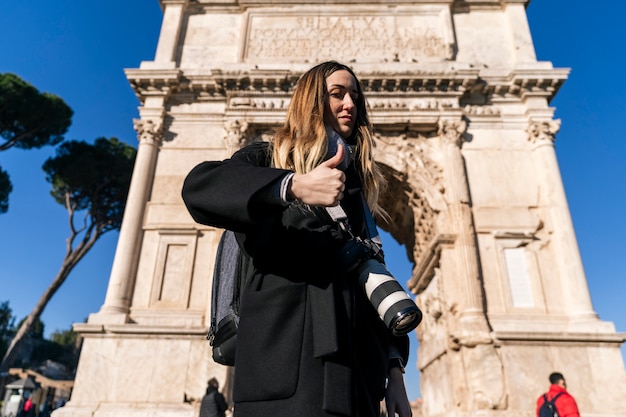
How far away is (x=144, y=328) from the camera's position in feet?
28.9

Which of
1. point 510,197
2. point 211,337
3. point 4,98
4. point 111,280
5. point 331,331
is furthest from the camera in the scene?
point 4,98

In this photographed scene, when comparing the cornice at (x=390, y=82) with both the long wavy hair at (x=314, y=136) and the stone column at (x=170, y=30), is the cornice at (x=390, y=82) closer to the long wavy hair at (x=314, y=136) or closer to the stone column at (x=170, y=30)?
the stone column at (x=170, y=30)

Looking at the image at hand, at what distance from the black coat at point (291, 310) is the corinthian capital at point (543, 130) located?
10.5 meters

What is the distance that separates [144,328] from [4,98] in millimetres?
14001

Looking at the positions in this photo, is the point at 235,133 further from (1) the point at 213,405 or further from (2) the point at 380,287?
(2) the point at 380,287

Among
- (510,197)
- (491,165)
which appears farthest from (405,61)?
(510,197)

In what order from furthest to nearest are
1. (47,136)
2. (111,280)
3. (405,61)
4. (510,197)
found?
(47,136), (405,61), (510,197), (111,280)

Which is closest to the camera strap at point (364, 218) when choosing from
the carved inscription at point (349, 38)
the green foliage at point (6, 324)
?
the carved inscription at point (349, 38)

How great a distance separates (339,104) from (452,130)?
9.42 metres

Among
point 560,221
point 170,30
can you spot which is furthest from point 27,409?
point 560,221

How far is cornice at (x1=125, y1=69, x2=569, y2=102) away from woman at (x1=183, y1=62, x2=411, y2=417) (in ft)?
31.6

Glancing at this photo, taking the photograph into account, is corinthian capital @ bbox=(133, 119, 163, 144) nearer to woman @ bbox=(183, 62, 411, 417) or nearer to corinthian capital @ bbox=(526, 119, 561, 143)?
corinthian capital @ bbox=(526, 119, 561, 143)

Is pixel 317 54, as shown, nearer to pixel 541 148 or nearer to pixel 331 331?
pixel 541 148

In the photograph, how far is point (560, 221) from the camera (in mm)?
9555
